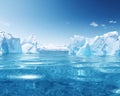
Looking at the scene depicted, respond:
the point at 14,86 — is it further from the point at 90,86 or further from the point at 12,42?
the point at 12,42

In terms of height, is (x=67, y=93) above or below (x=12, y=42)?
below

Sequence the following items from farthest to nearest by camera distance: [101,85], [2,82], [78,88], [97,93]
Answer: [2,82], [101,85], [78,88], [97,93]

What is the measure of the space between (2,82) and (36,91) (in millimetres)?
6048

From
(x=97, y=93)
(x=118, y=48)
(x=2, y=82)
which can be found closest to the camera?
(x=97, y=93)

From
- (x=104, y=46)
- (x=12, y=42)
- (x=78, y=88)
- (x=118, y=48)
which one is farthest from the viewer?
(x=12, y=42)

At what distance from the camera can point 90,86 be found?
24.5 metres

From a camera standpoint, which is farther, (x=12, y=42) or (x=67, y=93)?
(x=12, y=42)

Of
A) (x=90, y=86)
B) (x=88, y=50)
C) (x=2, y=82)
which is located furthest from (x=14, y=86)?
(x=88, y=50)

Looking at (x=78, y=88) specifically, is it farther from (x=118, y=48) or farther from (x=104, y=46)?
(x=104, y=46)

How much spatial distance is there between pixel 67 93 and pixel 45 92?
2006 millimetres

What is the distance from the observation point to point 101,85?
25.2 meters

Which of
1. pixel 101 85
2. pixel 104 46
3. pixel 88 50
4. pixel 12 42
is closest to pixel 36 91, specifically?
pixel 101 85

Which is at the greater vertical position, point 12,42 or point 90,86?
point 12,42

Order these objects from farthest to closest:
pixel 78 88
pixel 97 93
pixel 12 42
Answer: pixel 12 42 < pixel 78 88 < pixel 97 93
